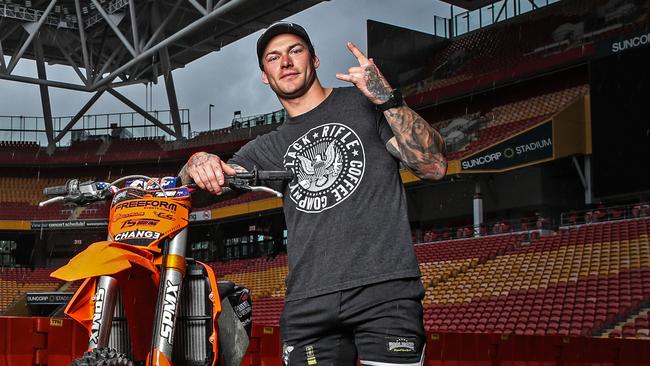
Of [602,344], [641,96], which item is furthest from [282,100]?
[641,96]

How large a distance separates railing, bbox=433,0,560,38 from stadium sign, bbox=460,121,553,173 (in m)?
12.4

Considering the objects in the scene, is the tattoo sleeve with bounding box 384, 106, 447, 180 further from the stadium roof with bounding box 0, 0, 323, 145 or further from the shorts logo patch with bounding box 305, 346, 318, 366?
the stadium roof with bounding box 0, 0, 323, 145

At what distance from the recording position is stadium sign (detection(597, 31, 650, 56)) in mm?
16766

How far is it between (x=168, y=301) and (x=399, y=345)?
1.07m

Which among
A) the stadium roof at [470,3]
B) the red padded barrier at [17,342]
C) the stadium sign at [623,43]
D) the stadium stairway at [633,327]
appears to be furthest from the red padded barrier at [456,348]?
the stadium roof at [470,3]

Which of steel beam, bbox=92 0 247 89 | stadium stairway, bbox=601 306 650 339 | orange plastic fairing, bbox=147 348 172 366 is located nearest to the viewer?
orange plastic fairing, bbox=147 348 172 366

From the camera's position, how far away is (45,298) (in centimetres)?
3070

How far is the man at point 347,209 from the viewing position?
8.12 ft

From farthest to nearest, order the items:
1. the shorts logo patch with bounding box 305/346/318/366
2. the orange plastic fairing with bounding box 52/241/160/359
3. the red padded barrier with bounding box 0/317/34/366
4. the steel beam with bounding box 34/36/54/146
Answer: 1. the steel beam with bounding box 34/36/54/146
2. the red padded barrier with bounding box 0/317/34/366
3. the orange plastic fairing with bounding box 52/241/160/359
4. the shorts logo patch with bounding box 305/346/318/366

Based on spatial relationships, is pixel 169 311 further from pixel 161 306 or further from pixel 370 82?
pixel 370 82

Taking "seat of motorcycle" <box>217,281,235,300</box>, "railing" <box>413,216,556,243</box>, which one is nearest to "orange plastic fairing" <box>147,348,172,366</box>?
"seat of motorcycle" <box>217,281,235,300</box>

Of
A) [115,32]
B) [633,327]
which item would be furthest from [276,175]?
[115,32]

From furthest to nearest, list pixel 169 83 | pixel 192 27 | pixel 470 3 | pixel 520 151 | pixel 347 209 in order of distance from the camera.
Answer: pixel 169 83 → pixel 470 3 → pixel 192 27 → pixel 520 151 → pixel 347 209

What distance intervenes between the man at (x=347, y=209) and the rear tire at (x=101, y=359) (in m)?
0.67
